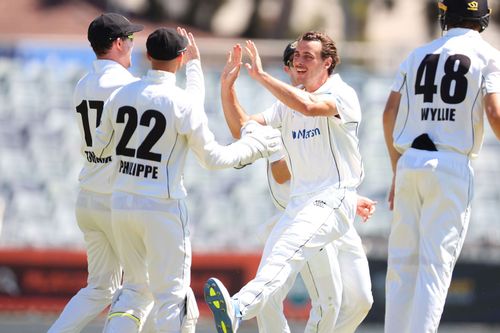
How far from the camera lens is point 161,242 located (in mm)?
8422

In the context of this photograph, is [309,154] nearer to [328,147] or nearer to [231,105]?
[328,147]

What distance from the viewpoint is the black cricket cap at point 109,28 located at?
9141 millimetres

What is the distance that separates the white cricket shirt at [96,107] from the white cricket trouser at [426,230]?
84.2 inches

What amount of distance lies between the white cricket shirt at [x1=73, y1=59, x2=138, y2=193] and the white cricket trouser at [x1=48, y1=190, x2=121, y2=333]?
0.11 m

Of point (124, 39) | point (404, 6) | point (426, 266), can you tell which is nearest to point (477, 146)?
point (426, 266)

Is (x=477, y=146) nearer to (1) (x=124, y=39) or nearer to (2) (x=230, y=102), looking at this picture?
(2) (x=230, y=102)

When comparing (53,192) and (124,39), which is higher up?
(124,39)

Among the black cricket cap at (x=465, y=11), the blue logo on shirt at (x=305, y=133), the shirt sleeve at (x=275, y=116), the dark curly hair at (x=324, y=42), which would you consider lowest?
the blue logo on shirt at (x=305, y=133)

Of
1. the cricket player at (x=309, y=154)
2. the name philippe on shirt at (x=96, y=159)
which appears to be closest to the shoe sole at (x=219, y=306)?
the cricket player at (x=309, y=154)

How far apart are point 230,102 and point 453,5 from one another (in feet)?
6.31

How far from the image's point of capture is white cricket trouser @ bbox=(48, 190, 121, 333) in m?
9.20

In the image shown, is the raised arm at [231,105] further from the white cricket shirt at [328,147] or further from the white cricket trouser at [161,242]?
the white cricket trouser at [161,242]

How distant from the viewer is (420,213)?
27.9 ft

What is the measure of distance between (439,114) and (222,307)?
193 cm
